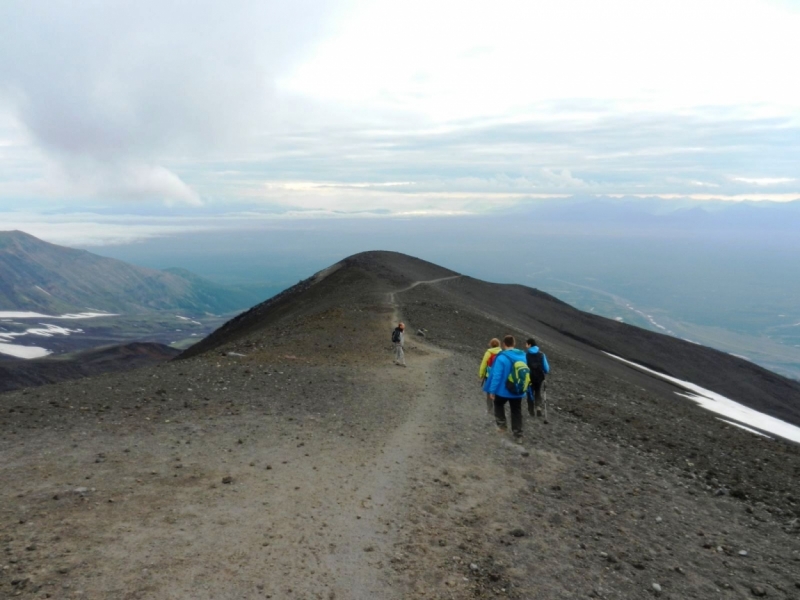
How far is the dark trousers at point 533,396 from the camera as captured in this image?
1630 cm

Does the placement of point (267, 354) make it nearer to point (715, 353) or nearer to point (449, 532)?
point (449, 532)

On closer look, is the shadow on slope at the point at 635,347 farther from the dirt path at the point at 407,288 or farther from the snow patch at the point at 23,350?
the snow patch at the point at 23,350

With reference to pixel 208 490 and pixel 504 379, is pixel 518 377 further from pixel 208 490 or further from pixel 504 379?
pixel 208 490

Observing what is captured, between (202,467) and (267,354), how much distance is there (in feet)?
39.6

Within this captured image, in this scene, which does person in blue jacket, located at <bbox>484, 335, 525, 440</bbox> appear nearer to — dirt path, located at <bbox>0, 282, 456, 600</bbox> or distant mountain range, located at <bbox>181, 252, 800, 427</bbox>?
dirt path, located at <bbox>0, 282, 456, 600</bbox>

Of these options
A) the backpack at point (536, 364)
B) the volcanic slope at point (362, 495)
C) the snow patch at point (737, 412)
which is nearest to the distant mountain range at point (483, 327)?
the snow patch at point (737, 412)

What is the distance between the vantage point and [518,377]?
13.4 metres

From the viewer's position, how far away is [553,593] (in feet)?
26.7

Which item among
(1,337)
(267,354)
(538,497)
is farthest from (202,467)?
(1,337)

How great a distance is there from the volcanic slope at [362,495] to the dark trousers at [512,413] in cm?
34

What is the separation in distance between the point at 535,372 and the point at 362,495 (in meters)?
6.87

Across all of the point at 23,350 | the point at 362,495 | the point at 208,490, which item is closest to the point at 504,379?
the point at 362,495

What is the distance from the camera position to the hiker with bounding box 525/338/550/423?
51.3 ft

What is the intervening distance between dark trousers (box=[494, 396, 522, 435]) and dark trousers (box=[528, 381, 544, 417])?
1.84 metres
